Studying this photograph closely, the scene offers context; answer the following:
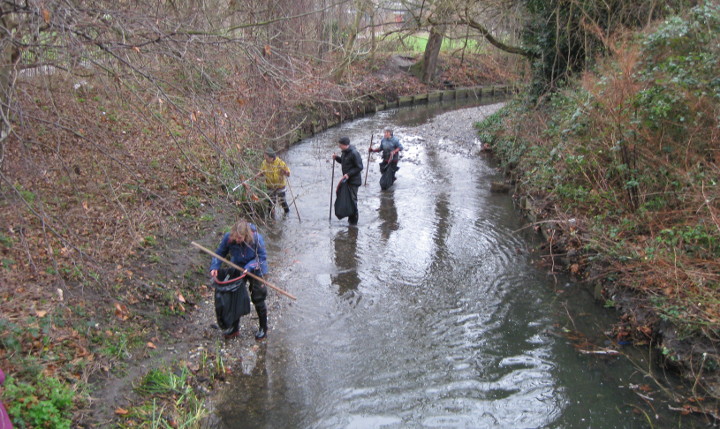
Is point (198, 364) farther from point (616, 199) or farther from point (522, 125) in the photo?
point (522, 125)

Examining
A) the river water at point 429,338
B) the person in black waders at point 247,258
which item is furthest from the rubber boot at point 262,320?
the river water at point 429,338

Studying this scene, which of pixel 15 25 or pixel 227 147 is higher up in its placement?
pixel 15 25

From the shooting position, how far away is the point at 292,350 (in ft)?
23.1

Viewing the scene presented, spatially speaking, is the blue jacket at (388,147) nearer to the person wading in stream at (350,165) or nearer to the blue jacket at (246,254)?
the person wading in stream at (350,165)

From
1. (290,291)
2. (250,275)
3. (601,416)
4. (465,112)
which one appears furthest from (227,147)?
(465,112)

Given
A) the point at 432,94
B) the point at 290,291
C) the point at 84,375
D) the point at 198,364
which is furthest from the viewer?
the point at 432,94

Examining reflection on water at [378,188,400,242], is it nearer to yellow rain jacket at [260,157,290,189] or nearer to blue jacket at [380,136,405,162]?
blue jacket at [380,136,405,162]

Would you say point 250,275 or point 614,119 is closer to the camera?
point 250,275

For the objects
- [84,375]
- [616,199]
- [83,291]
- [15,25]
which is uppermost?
[15,25]

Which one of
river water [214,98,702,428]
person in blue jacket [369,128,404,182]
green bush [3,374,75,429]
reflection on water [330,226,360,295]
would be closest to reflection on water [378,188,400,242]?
river water [214,98,702,428]

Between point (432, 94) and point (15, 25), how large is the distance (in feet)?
87.6

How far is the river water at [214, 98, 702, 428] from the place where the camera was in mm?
5926

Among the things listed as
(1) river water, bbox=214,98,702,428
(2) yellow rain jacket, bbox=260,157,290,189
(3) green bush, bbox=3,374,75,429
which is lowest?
(1) river water, bbox=214,98,702,428

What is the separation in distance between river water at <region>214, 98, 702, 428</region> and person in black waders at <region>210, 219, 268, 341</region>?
0.43 metres
